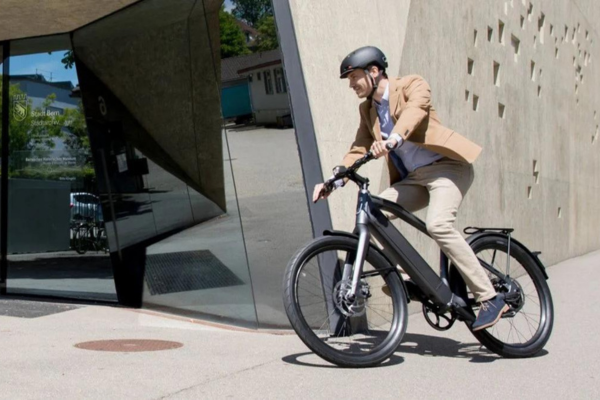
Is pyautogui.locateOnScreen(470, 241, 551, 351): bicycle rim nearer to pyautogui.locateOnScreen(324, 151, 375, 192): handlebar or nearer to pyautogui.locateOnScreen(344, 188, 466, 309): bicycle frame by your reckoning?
pyautogui.locateOnScreen(344, 188, 466, 309): bicycle frame

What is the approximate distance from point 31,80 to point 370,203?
612 cm

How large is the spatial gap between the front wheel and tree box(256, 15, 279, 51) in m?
2.11

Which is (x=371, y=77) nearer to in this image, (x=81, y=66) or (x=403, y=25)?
(x=403, y=25)

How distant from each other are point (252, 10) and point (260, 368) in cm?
307

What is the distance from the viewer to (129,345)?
591 centimetres

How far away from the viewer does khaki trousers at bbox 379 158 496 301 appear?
528 cm

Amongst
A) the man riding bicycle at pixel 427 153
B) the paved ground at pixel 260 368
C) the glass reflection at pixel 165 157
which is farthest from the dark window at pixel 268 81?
the paved ground at pixel 260 368

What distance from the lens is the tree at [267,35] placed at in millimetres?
6570

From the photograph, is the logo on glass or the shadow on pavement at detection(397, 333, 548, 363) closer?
the shadow on pavement at detection(397, 333, 548, 363)

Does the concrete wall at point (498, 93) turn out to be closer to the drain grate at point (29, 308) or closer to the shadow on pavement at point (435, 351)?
the shadow on pavement at point (435, 351)

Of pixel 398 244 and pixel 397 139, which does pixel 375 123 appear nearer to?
pixel 397 139

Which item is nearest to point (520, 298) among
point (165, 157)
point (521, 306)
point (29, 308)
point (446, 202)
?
point (521, 306)

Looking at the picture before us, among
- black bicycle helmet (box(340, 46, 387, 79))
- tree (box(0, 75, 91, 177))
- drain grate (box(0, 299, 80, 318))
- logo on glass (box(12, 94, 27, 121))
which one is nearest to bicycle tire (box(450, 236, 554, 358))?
black bicycle helmet (box(340, 46, 387, 79))

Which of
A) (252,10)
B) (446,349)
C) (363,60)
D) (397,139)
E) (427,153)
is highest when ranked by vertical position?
(252,10)
